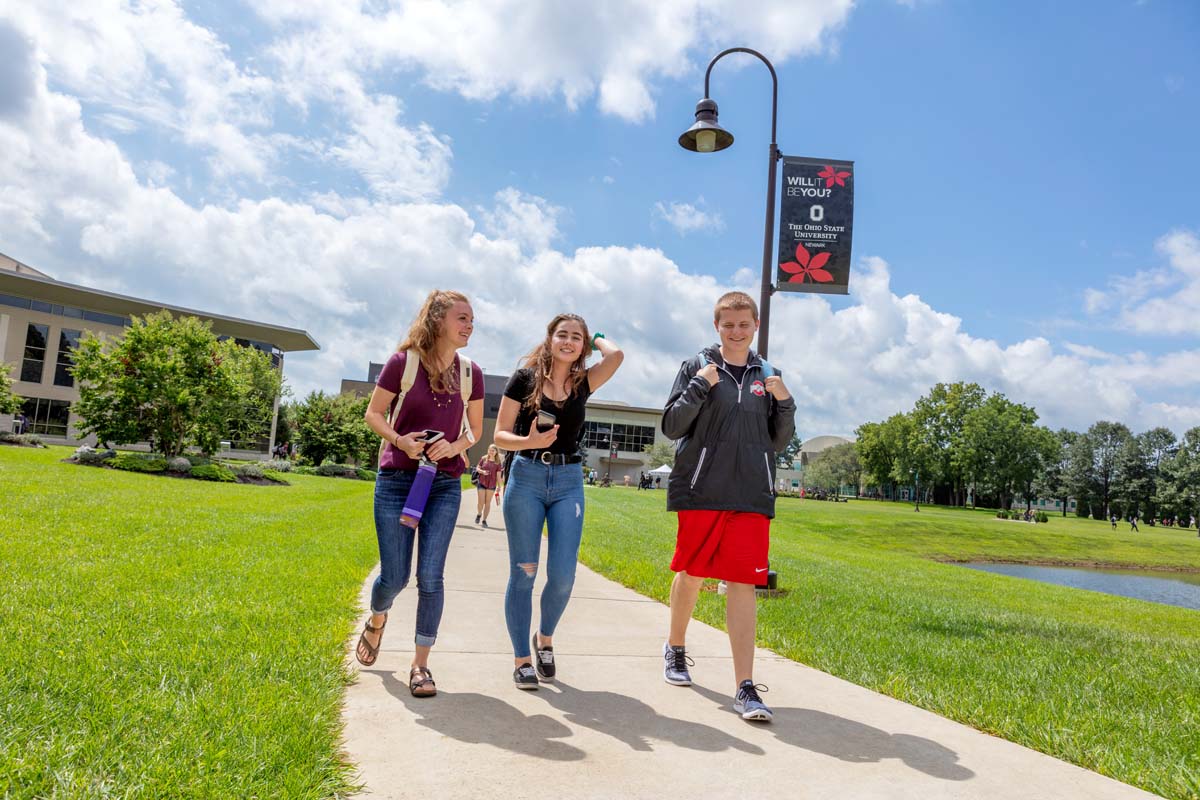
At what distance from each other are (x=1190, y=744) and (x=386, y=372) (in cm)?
422

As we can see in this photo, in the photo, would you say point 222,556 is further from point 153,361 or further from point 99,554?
point 153,361

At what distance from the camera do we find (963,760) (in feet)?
10.2

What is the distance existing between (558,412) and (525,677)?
1.39 metres

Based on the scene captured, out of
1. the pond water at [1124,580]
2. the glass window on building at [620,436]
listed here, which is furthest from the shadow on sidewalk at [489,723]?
the glass window on building at [620,436]

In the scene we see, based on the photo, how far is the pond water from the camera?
21.5 m

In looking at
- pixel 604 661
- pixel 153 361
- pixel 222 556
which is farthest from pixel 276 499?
pixel 604 661

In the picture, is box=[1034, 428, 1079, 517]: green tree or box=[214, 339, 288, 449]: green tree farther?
box=[1034, 428, 1079, 517]: green tree

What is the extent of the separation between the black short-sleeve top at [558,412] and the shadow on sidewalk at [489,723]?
1.31 m

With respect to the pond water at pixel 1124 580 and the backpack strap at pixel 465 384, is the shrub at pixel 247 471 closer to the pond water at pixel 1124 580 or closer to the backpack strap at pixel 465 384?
the backpack strap at pixel 465 384

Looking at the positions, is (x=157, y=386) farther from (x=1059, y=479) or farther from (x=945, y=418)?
(x=1059, y=479)

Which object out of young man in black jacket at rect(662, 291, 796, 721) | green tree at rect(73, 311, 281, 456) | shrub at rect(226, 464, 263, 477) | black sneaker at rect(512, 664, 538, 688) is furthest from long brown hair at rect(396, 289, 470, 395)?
shrub at rect(226, 464, 263, 477)

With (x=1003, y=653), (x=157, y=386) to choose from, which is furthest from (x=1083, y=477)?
(x=1003, y=653)

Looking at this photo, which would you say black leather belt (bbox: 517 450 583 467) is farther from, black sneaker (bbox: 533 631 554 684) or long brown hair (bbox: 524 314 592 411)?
black sneaker (bbox: 533 631 554 684)

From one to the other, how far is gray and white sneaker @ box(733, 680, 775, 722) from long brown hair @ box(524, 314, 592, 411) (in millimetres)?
1721
